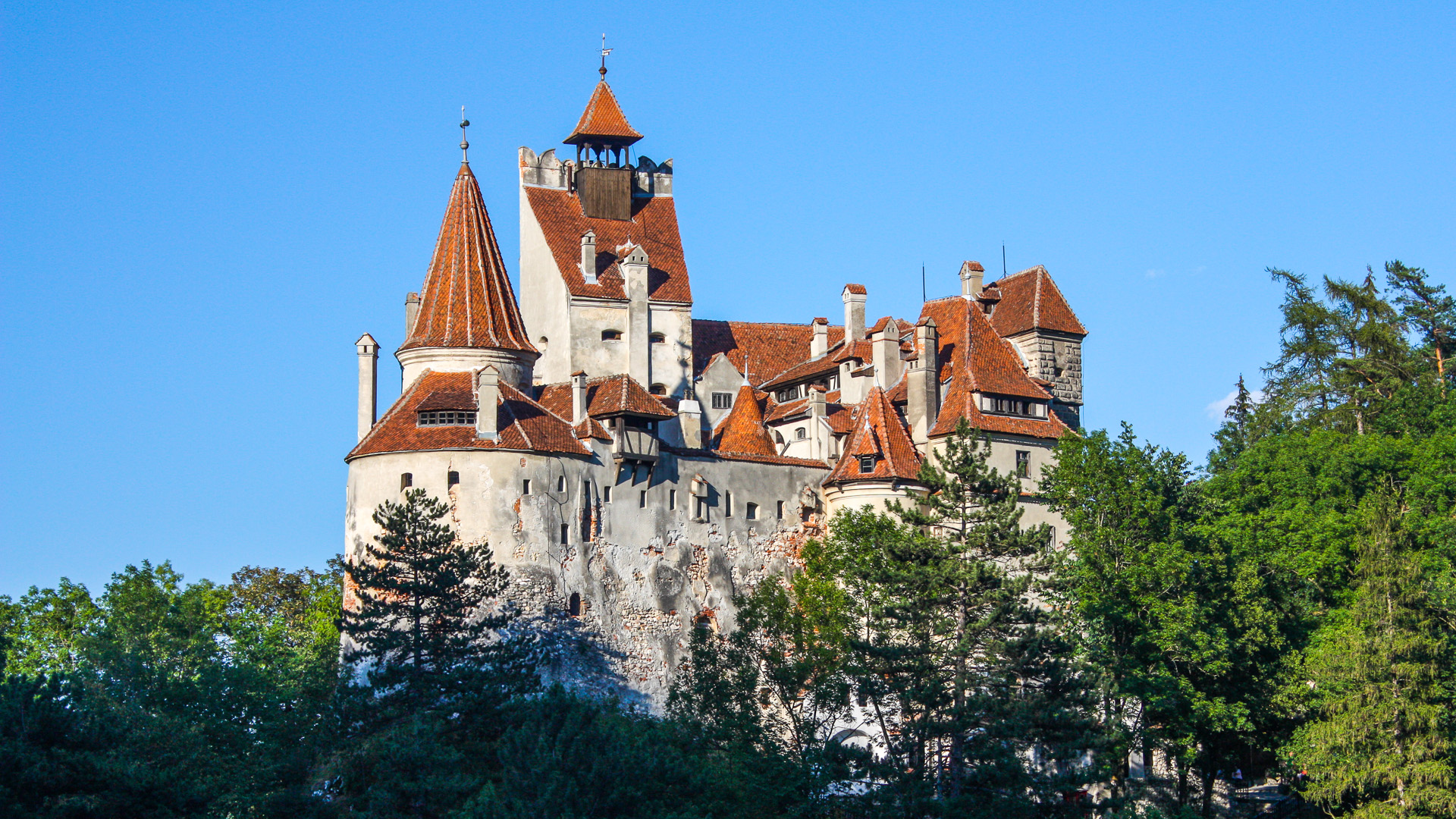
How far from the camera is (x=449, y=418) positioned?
66750 mm

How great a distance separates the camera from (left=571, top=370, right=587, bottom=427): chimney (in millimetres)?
69375

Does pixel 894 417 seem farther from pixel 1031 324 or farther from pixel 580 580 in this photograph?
pixel 580 580

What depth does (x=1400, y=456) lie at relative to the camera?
235 feet

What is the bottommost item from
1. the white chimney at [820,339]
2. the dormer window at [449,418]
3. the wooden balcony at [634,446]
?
the wooden balcony at [634,446]

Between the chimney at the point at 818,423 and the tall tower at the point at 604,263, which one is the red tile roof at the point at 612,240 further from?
the chimney at the point at 818,423

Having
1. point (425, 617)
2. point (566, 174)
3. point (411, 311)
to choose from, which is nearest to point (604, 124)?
point (566, 174)

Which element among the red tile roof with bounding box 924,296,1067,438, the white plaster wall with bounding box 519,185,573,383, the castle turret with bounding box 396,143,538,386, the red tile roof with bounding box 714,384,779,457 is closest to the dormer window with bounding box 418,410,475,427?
the castle turret with bounding box 396,143,538,386

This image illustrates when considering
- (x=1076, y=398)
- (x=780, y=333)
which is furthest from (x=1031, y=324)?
(x=780, y=333)

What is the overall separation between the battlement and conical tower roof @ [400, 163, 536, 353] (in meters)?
7.41

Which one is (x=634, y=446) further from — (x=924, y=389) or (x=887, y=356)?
(x=887, y=356)

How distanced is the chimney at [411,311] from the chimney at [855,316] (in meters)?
16.6

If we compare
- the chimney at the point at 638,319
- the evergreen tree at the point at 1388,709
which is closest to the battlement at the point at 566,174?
the chimney at the point at 638,319

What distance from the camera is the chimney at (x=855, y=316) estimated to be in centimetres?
7856

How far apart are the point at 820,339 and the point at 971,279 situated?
260 inches
